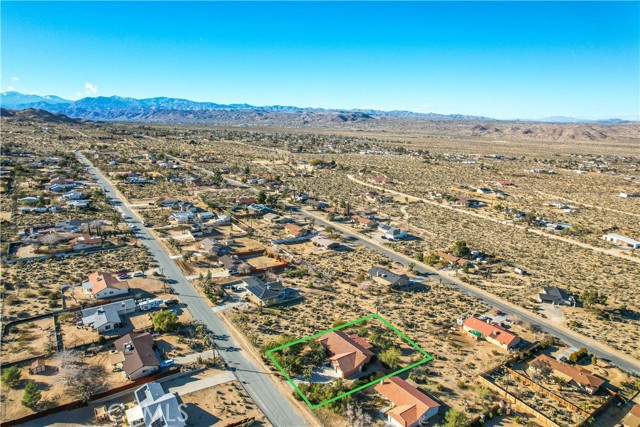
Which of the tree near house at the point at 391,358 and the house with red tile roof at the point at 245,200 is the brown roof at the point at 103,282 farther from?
the house with red tile roof at the point at 245,200

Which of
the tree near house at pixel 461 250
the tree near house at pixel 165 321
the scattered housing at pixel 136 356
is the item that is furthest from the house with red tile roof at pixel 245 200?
the scattered housing at pixel 136 356

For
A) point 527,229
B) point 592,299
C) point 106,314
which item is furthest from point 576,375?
point 527,229

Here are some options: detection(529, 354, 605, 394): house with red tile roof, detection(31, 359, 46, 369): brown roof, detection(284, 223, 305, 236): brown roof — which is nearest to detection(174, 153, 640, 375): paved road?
detection(529, 354, 605, 394): house with red tile roof

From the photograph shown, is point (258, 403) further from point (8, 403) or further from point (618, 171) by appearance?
point (618, 171)

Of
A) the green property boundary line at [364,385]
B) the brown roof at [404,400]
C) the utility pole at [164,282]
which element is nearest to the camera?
the brown roof at [404,400]

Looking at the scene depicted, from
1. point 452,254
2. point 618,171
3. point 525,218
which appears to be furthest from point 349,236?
point 618,171

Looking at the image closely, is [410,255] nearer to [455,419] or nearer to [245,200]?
[455,419]

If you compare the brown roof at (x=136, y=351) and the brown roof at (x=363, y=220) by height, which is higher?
the brown roof at (x=363, y=220)
